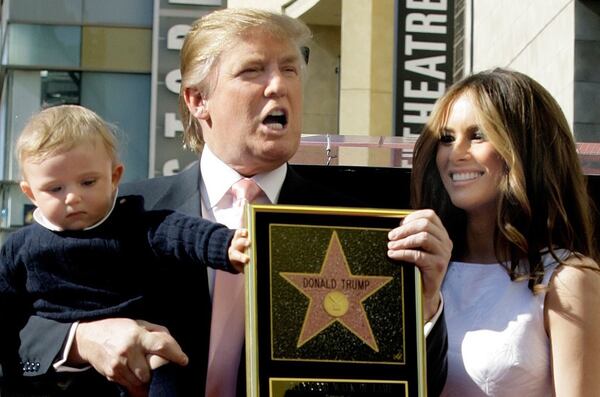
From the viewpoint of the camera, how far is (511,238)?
15.2ft

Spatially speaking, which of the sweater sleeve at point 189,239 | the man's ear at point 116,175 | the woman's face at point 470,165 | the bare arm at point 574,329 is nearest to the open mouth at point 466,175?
the woman's face at point 470,165

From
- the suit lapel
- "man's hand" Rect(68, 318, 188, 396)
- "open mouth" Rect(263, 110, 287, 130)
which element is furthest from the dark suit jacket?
"open mouth" Rect(263, 110, 287, 130)

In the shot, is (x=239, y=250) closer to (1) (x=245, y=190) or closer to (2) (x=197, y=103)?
(1) (x=245, y=190)

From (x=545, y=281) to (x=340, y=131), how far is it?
15.4 m

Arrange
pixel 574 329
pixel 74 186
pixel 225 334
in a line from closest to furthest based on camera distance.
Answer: pixel 74 186 < pixel 225 334 < pixel 574 329

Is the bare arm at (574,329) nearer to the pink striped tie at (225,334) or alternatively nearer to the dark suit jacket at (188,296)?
the dark suit jacket at (188,296)

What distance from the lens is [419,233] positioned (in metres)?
3.93

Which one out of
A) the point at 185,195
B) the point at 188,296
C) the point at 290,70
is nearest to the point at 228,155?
the point at 185,195

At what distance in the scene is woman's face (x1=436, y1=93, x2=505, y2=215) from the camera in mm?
4660

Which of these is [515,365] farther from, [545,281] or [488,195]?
[488,195]

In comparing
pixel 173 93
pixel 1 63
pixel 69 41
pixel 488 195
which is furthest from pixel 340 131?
pixel 488 195

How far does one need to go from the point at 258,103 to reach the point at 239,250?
30.2 inches

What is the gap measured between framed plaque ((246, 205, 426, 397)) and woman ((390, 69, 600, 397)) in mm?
615

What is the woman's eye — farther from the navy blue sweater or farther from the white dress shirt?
the navy blue sweater
